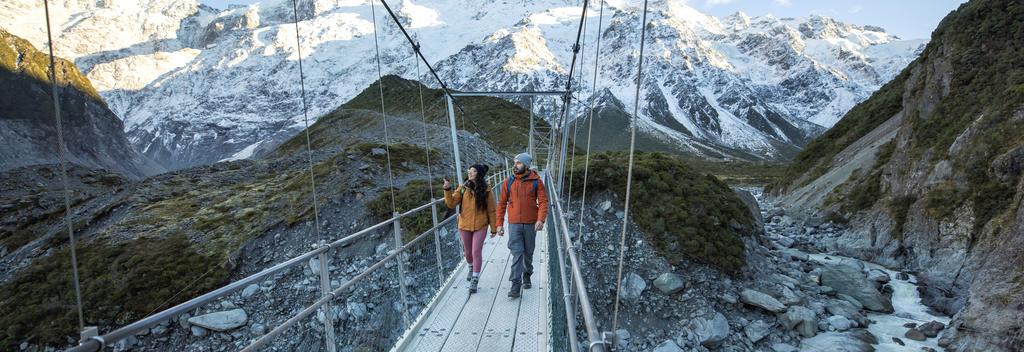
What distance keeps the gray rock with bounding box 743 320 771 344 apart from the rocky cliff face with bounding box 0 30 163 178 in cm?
4496

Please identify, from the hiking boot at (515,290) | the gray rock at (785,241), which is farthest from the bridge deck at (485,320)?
the gray rock at (785,241)

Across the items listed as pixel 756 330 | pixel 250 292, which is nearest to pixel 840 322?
pixel 756 330

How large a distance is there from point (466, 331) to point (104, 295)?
10.0m

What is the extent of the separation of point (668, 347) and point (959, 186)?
8.22m

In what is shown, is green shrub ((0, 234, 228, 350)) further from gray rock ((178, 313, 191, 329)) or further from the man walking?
the man walking

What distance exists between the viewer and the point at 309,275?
32.3 ft

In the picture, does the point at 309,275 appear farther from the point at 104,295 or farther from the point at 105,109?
the point at 105,109

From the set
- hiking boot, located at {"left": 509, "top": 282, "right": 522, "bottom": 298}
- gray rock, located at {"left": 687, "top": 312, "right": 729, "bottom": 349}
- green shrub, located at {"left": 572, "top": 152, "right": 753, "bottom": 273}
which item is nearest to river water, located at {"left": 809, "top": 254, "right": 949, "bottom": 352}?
gray rock, located at {"left": 687, "top": 312, "right": 729, "bottom": 349}

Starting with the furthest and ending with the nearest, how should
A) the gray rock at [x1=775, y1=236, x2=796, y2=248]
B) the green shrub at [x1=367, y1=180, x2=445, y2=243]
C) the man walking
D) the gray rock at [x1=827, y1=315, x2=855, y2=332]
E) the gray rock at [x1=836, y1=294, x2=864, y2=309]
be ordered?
the gray rock at [x1=775, y1=236, x2=796, y2=248] → the green shrub at [x1=367, y1=180, x2=445, y2=243] → the gray rock at [x1=836, y1=294, x2=864, y2=309] → the gray rock at [x1=827, y1=315, x2=855, y2=332] → the man walking

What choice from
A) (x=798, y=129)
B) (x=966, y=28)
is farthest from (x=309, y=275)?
(x=798, y=129)

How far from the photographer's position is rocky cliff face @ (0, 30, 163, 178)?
41844 mm

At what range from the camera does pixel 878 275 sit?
11.1 m

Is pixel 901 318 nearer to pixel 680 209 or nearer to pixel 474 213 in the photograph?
pixel 680 209

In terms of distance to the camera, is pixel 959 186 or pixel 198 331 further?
pixel 959 186
